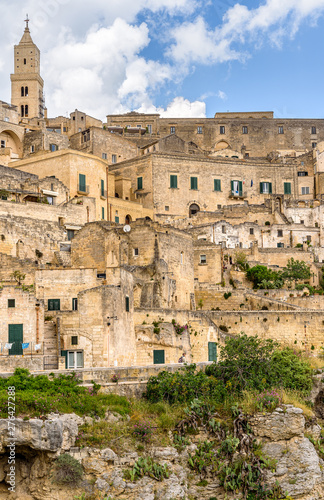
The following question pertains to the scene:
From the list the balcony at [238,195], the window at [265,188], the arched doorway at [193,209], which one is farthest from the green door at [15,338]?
the window at [265,188]

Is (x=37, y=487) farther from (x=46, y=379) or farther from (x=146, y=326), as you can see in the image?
(x=146, y=326)

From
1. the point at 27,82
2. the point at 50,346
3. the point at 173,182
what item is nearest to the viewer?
the point at 50,346

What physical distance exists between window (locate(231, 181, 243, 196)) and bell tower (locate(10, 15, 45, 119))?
75.6 feet

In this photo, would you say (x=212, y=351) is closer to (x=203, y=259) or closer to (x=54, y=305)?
(x=54, y=305)

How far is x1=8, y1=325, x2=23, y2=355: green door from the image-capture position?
2762cm

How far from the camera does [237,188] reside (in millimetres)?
60656

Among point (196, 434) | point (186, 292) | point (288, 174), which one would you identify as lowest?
point (196, 434)

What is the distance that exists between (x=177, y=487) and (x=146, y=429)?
6.39ft

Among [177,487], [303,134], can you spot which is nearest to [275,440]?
[177,487]

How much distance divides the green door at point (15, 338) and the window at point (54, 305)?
3.58 metres

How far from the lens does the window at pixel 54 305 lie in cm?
3136

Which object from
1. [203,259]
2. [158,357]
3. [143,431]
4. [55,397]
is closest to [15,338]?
[55,397]

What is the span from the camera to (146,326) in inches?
1283

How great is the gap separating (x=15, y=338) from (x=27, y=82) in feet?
166
